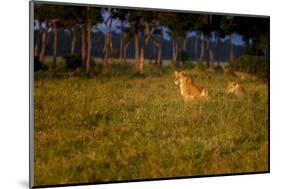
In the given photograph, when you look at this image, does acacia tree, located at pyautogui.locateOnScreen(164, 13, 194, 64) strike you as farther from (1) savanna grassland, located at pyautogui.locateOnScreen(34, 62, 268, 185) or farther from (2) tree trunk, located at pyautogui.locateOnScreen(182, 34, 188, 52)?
(1) savanna grassland, located at pyautogui.locateOnScreen(34, 62, 268, 185)

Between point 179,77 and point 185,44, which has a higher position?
point 185,44

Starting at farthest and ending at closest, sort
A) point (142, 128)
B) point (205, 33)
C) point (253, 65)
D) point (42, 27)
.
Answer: point (253, 65) → point (205, 33) → point (142, 128) → point (42, 27)

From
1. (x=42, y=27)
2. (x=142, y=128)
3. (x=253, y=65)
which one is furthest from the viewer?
(x=253, y=65)

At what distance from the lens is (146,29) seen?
4.23 m

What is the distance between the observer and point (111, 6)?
13.6 feet

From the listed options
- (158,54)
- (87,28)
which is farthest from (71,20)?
(158,54)

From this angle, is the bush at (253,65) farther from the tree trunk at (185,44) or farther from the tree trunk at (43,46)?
the tree trunk at (43,46)

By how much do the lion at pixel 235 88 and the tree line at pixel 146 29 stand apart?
22 cm

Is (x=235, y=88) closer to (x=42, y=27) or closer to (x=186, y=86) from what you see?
(x=186, y=86)

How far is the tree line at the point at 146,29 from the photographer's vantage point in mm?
4008

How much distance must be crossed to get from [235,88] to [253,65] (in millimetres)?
283

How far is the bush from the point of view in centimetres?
454

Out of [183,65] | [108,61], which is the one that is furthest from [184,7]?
[108,61]

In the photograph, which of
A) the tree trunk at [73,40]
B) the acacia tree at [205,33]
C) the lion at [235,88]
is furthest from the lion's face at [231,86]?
the tree trunk at [73,40]
